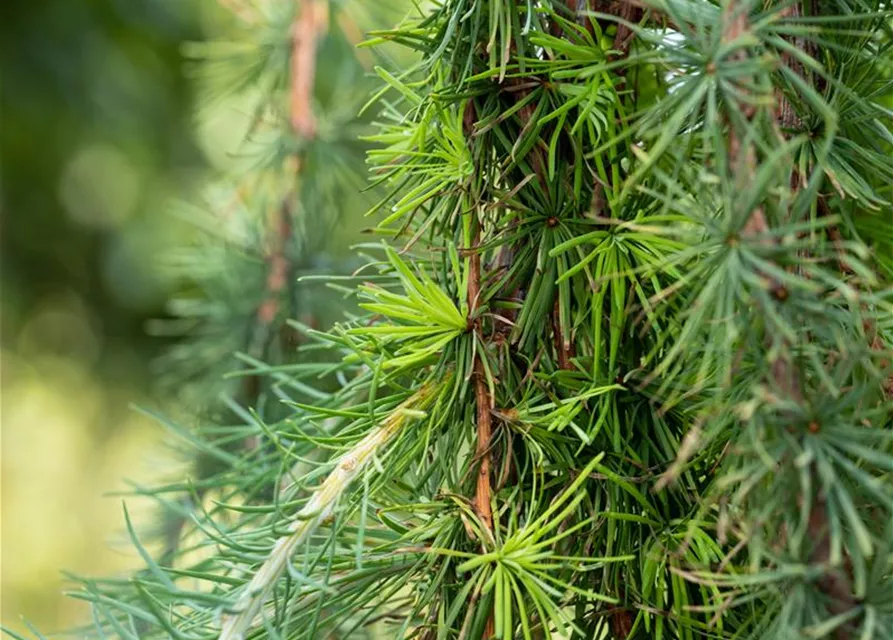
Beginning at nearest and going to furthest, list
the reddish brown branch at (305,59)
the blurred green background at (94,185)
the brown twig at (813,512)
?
the brown twig at (813,512) < the reddish brown branch at (305,59) < the blurred green background at (94,185)

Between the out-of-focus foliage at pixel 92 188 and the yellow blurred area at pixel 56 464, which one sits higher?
the out-of-focus foliage at pixel 92 188

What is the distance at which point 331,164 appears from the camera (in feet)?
Result: 2.21

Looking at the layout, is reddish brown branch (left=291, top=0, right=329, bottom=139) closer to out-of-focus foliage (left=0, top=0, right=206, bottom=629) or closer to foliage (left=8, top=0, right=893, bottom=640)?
foliage (left=8, top=0, right=893, bottom=640)

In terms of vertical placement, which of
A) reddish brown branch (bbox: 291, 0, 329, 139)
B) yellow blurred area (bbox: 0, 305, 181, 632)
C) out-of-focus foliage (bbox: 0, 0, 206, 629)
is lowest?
yellow blurred area (bbox: 0, 305, 181, 632)

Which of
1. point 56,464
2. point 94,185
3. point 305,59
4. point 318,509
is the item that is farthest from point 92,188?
point 318,509

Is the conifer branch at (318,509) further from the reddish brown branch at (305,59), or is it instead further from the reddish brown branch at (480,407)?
the reddish brown branch at (305,59)

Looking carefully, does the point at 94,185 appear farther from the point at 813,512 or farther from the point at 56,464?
the point at 813,512

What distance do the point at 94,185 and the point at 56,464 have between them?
857 millimetres

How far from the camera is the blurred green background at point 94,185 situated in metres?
1.61

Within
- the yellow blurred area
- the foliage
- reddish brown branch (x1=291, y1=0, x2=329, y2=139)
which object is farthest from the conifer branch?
the yellow blurred area

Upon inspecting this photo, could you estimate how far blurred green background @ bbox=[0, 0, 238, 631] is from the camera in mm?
1608

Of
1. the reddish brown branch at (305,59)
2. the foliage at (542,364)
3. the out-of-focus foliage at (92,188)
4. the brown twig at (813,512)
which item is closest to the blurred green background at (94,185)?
the out-of-focus foliage at (92,188)

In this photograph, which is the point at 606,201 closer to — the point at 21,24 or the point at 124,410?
the point at 124,410

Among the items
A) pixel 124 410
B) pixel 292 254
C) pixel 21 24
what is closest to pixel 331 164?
pixel 292 254
